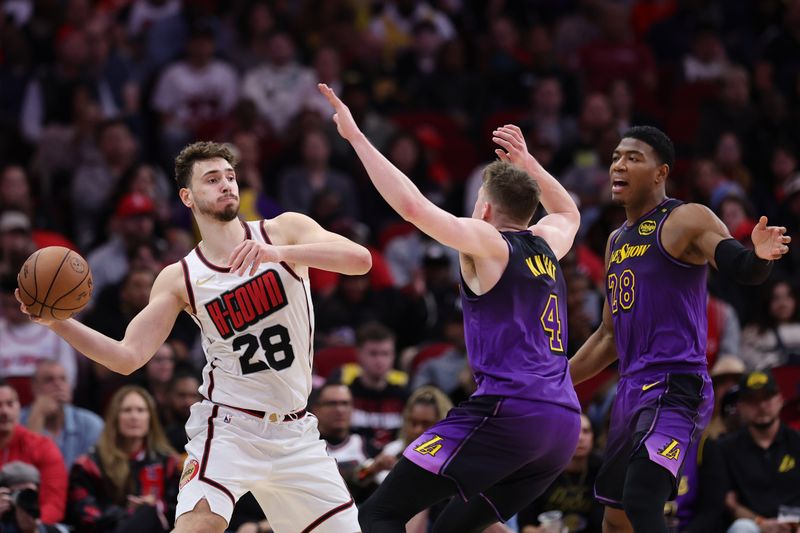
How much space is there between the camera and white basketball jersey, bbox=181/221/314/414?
7020mm

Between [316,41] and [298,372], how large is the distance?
1055 cm

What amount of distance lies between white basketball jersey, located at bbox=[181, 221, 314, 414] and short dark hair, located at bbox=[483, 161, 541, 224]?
125 centimetres

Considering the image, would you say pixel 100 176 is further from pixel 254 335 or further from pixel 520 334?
pixel 520 334

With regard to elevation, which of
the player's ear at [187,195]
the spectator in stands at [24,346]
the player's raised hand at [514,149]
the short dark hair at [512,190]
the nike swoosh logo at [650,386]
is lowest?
the nike swoosh logo at [650,386]

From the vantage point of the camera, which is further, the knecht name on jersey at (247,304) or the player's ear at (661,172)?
the player's ear at (661,172)

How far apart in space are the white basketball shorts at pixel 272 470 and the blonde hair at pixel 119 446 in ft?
9.41

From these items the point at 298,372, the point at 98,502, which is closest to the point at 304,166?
the point at 98,502

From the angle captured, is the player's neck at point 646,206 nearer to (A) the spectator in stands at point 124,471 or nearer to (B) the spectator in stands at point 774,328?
(A) the spectator in stands at point 124,471

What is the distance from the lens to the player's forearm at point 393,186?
6338 mm

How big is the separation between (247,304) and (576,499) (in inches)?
150

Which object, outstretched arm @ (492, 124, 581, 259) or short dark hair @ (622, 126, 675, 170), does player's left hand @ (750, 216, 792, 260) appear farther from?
outstretched arm @ (492, 124, 581, 259)

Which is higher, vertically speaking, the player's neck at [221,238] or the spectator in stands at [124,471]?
the player's neck at [221,238]

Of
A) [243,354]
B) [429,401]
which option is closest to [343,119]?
[243,354]

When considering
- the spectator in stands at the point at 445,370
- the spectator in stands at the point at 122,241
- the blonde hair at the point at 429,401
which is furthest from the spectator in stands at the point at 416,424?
the spectator in stands at the point at 122,241
